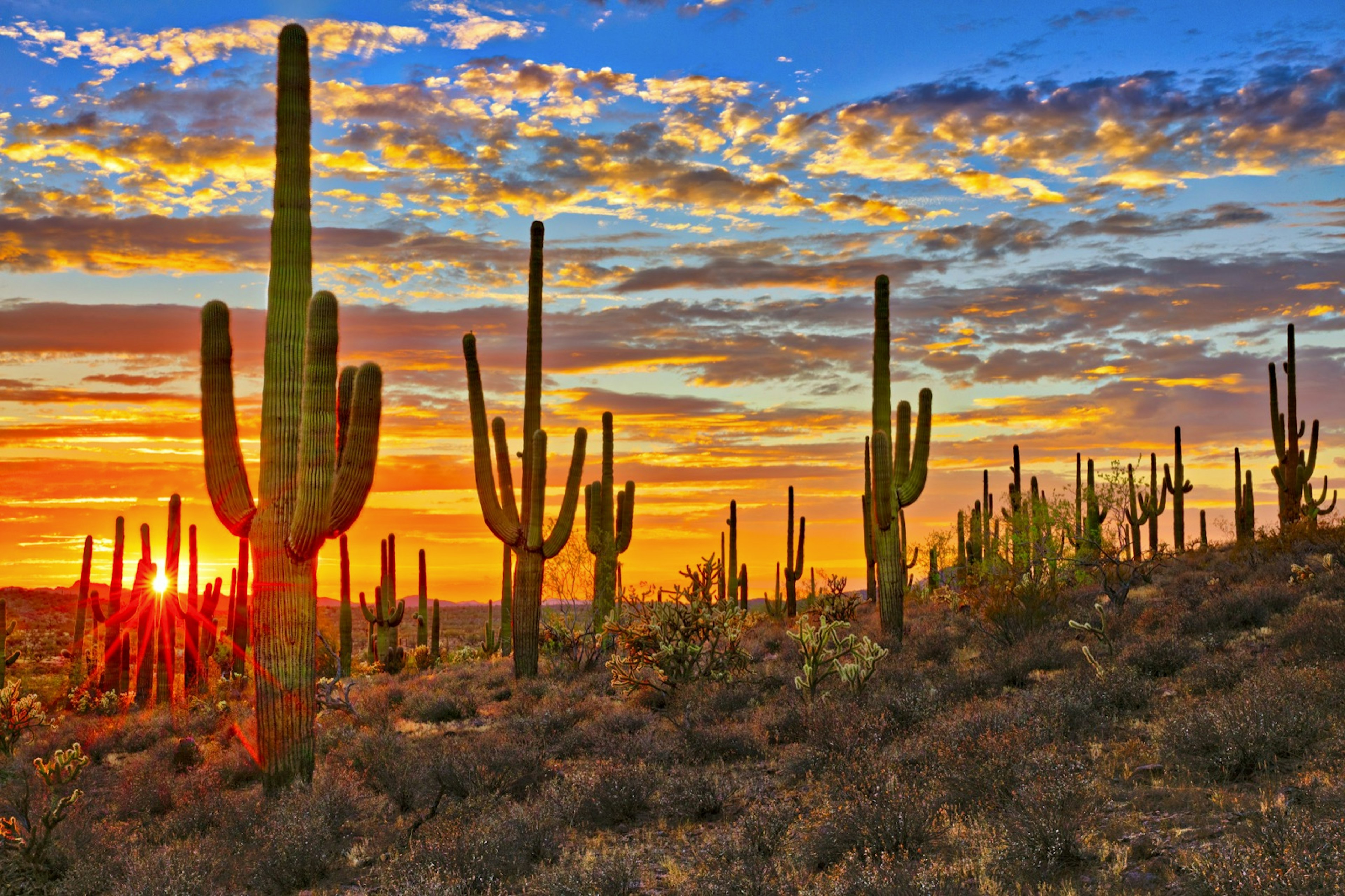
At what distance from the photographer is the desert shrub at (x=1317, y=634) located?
1260 centimetres

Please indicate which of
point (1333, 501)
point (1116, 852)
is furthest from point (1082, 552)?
point (1116, 852)

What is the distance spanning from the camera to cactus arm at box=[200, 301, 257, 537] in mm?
13297

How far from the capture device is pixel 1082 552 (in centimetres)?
3177

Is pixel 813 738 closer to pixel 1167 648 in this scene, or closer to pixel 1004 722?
pixel 1004 722

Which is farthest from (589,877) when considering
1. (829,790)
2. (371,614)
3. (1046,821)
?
(371,614)

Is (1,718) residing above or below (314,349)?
below

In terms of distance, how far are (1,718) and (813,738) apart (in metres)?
16.5

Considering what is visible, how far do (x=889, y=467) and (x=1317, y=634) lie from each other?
338 inches

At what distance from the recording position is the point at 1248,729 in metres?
9.27

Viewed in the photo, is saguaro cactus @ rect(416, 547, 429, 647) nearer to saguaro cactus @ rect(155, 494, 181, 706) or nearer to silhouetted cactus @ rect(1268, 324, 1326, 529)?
saguaro cactus @ rect(155, 494, 181, 706)

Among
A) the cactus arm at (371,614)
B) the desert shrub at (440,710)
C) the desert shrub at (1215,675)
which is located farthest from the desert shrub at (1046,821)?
the cactus arm at (371,614)

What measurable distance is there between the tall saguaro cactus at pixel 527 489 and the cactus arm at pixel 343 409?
5.75m

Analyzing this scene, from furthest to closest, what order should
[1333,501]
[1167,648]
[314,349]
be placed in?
[1333,501] → [1167,648] → [314,349]

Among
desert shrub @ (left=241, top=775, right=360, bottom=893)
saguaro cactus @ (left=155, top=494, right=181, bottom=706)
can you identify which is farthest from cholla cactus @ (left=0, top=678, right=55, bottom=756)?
desert shrub @ (left=241, top=775, right=360, bottom=893)
